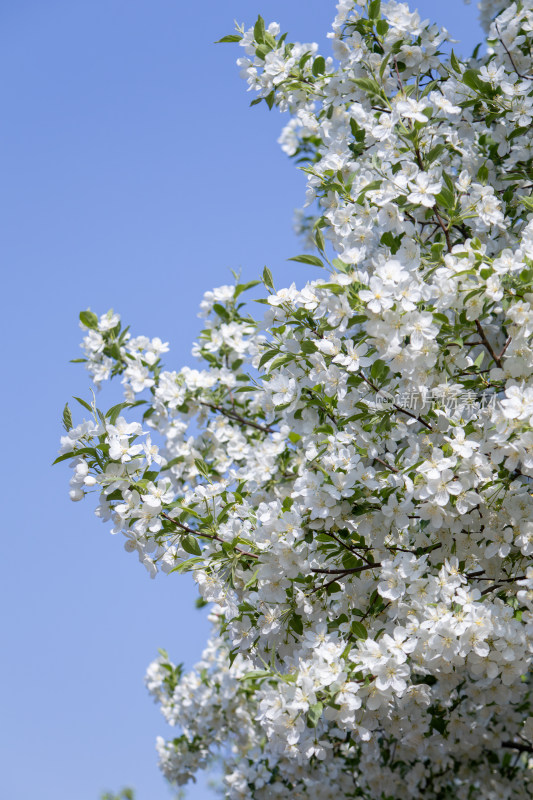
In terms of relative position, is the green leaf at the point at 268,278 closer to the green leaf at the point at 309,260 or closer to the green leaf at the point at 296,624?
the green leaf at the point at 309,260

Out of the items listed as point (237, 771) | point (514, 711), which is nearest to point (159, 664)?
point (237, 771)

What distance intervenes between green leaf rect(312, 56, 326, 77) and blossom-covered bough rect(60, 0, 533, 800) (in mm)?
10

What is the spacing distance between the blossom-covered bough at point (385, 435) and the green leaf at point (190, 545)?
0.03m

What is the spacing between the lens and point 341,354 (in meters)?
3.18

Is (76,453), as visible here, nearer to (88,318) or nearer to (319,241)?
(319,241)

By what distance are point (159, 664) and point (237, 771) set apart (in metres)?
1.30

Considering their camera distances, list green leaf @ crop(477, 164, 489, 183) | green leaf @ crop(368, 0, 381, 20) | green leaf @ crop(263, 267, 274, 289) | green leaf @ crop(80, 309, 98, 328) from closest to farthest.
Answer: green leaf @ crop(263, 267, 274, 289), green leaf @ crop(477, 164, 489, 183), green leaf @ crop(368, 0, 381, 20), green leaf @ crop(80, 309, 98, 328)

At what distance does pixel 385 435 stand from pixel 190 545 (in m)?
0.97

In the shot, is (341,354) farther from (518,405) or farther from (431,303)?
(518,405)

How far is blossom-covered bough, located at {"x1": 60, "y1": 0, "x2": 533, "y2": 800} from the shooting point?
3.00 meters

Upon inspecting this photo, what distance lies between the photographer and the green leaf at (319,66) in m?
4.08

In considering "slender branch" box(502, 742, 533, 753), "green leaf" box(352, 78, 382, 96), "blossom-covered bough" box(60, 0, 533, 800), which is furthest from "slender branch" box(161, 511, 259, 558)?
"slender branch" box(502, 742, 533, 753)

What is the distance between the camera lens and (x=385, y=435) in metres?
3.49

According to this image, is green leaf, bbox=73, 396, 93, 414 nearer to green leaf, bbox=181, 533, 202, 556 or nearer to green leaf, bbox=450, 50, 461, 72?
green leaf, bbox=181, 533, 202, 556
